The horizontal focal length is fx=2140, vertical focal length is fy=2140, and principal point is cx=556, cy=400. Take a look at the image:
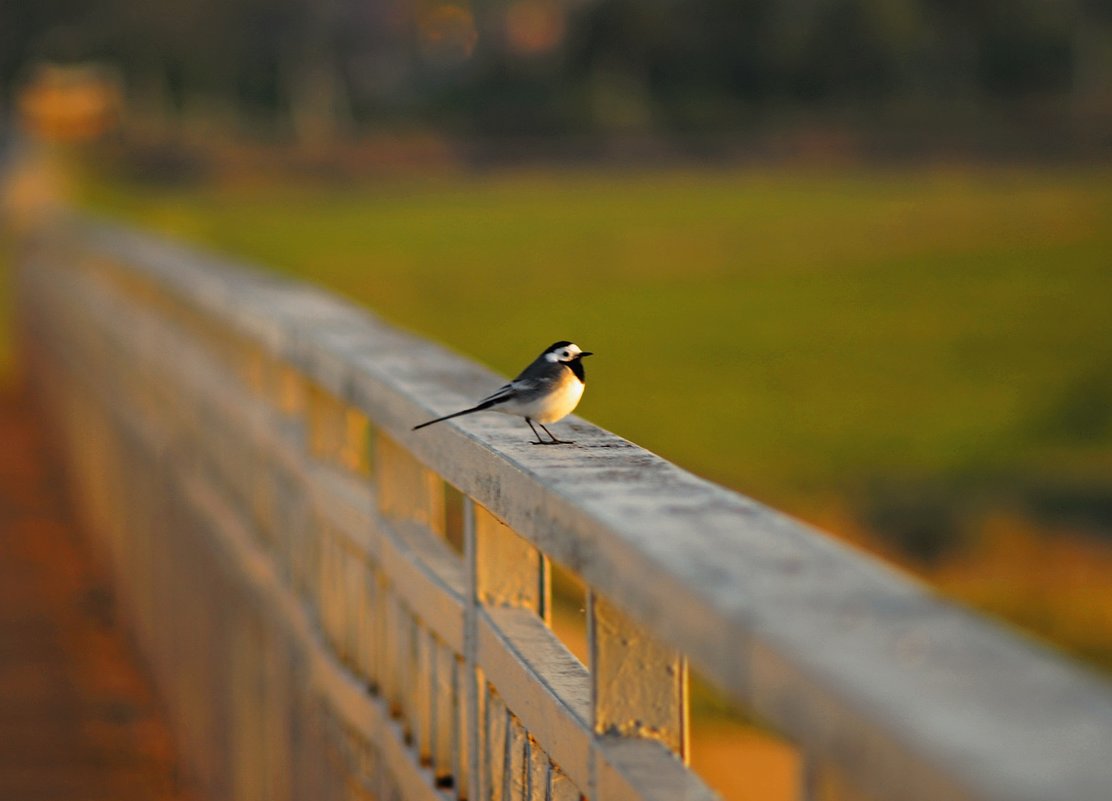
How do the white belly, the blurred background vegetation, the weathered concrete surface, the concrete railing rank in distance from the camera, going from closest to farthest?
the concrete railing
the white belly
the weathered concrete surface
the blurred background vegetation

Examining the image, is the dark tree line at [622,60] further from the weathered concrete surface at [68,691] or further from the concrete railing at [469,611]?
the concrete railing at [469,611]

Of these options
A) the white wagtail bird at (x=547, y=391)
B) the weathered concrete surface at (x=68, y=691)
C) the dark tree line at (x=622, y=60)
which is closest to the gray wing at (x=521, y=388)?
the white wagtail bird at (x=547, y=391)

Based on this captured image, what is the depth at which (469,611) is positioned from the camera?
133 inches

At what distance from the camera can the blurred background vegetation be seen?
35.1 metres

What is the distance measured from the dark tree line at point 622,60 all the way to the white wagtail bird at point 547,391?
8559 centimetres

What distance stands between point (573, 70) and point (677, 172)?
14186 millimetres

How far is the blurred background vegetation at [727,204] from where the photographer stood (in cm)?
3506

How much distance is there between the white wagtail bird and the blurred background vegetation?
635 inches

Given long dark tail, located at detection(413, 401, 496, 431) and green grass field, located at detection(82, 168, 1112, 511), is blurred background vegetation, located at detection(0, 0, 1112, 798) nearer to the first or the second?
green grass field, located at detection(82, 168, 1112, 511)

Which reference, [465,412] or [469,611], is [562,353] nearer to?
[465,412]

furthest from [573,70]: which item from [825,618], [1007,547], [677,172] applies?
[825,618]

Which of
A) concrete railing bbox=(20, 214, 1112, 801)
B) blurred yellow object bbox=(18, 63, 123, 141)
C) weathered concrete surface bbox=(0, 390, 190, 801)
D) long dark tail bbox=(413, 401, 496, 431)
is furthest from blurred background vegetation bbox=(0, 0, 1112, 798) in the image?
long dark tail bbox=(413, 401, 496, 431)

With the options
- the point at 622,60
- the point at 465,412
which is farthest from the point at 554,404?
the point at 622,60

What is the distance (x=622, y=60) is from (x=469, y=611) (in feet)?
313
